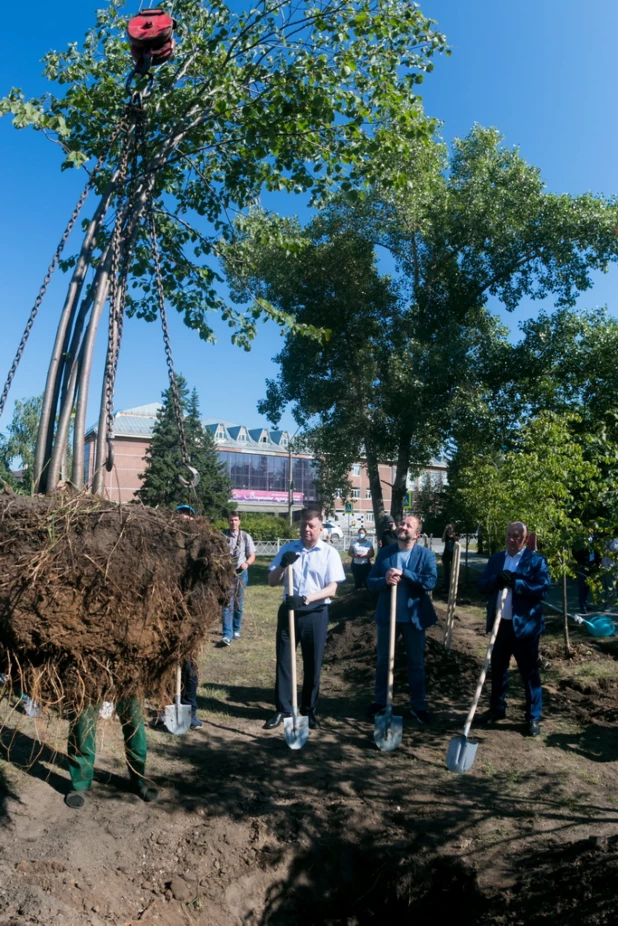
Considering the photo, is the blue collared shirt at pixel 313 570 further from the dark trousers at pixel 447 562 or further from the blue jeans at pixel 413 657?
the dark trousers at pixel 447 562

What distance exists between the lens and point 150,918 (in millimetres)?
3641

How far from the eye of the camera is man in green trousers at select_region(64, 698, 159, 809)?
4345 millimetres

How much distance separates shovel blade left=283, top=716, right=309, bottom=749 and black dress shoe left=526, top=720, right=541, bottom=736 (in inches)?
78.3

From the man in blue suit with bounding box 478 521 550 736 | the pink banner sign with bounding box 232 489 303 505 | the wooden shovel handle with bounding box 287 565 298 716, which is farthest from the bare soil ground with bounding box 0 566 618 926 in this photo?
the pink banner sign with bounding box 232 489 303 505

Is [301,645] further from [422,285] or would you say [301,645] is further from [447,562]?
[422,285]

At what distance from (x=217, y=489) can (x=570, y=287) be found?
76.2 feet

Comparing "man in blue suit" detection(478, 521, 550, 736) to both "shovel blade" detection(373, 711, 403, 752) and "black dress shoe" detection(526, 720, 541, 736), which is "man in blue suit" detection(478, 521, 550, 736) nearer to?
"black dress shoe" detection(526, 720, 541, 736)

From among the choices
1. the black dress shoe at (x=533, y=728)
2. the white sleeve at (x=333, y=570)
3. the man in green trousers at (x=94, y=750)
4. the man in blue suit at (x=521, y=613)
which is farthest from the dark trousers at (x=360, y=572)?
the man in green trousers at (x=94, y=750)

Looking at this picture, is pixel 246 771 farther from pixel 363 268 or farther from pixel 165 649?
pixel 363 268

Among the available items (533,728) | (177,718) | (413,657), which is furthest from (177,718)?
(533,728)

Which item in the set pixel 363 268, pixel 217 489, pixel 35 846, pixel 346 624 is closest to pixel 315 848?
pixel 35 846

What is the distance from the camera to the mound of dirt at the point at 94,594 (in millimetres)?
3180

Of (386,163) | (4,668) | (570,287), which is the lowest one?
(4,668)

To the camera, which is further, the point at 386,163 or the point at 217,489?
the point at 217,489
